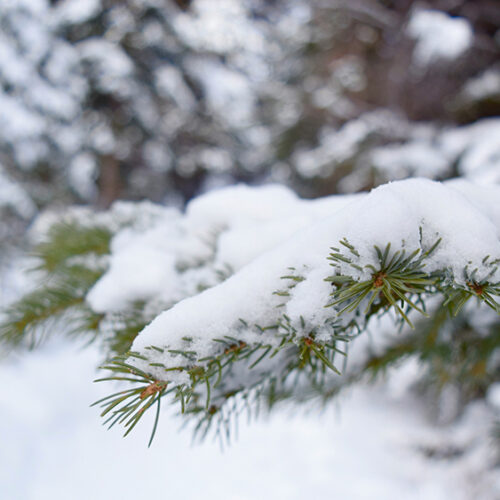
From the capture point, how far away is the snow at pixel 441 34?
2395mm

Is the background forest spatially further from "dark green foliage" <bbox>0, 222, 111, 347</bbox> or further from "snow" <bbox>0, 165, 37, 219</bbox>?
"dark green foliage" <bbox>0, 222, 111, 347</bbox>

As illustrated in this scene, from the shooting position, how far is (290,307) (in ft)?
1.31

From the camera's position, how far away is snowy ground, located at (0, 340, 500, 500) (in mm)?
2324

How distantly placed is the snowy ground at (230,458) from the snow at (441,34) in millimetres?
2299

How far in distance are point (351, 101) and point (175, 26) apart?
9.27ft

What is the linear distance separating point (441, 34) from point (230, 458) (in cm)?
341

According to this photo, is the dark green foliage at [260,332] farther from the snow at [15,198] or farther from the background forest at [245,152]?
the snow at [15,198]

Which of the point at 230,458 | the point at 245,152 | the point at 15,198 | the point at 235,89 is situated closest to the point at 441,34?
the point at 230,458

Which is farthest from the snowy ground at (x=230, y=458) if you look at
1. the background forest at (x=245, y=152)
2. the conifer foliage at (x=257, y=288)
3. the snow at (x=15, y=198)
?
the snow at (x=15, y=198)

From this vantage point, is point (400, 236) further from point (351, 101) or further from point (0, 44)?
point (0, 44)

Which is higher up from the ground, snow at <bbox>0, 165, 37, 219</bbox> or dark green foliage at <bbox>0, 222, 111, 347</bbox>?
snow at <bbox>0, 165, 37, 219</bbox>

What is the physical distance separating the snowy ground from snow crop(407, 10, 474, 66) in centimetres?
230

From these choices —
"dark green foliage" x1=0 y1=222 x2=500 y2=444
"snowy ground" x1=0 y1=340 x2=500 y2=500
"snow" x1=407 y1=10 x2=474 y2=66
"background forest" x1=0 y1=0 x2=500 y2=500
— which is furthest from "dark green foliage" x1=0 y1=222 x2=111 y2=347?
"snow" x1=407 y1=10 x2=474 y2=66

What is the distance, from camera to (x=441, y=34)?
251cm
